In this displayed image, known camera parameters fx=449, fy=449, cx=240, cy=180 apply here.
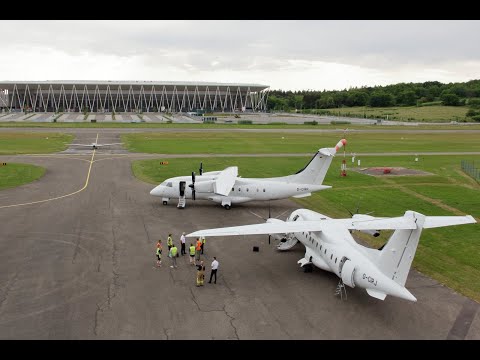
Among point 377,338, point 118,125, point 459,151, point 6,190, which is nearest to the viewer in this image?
point 377,338

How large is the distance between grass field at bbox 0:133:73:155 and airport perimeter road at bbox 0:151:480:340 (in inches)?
1998

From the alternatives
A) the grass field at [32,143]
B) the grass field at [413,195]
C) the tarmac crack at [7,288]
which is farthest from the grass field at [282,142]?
the tarmac crack at [7,288]

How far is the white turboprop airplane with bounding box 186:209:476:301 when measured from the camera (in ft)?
71.5

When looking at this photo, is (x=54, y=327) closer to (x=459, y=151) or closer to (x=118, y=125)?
(x=459, y=151)

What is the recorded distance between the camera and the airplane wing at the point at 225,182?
1582 inches

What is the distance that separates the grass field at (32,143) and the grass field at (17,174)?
58.7 ft

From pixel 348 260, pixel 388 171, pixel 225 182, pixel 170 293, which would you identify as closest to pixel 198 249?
pixel 170 293

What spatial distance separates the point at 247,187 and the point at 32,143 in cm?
7207

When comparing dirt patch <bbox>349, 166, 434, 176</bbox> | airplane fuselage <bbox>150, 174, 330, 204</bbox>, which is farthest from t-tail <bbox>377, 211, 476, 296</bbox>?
dirt patch <bbox>349, 166, 434, 176</bbox>

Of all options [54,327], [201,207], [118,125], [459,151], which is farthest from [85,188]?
[118,125]

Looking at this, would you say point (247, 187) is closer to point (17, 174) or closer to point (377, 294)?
point (377, 294)

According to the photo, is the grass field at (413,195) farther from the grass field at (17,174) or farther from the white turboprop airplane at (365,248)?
the grass field at (17,174)

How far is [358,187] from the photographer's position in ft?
186

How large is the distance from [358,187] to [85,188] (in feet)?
111
